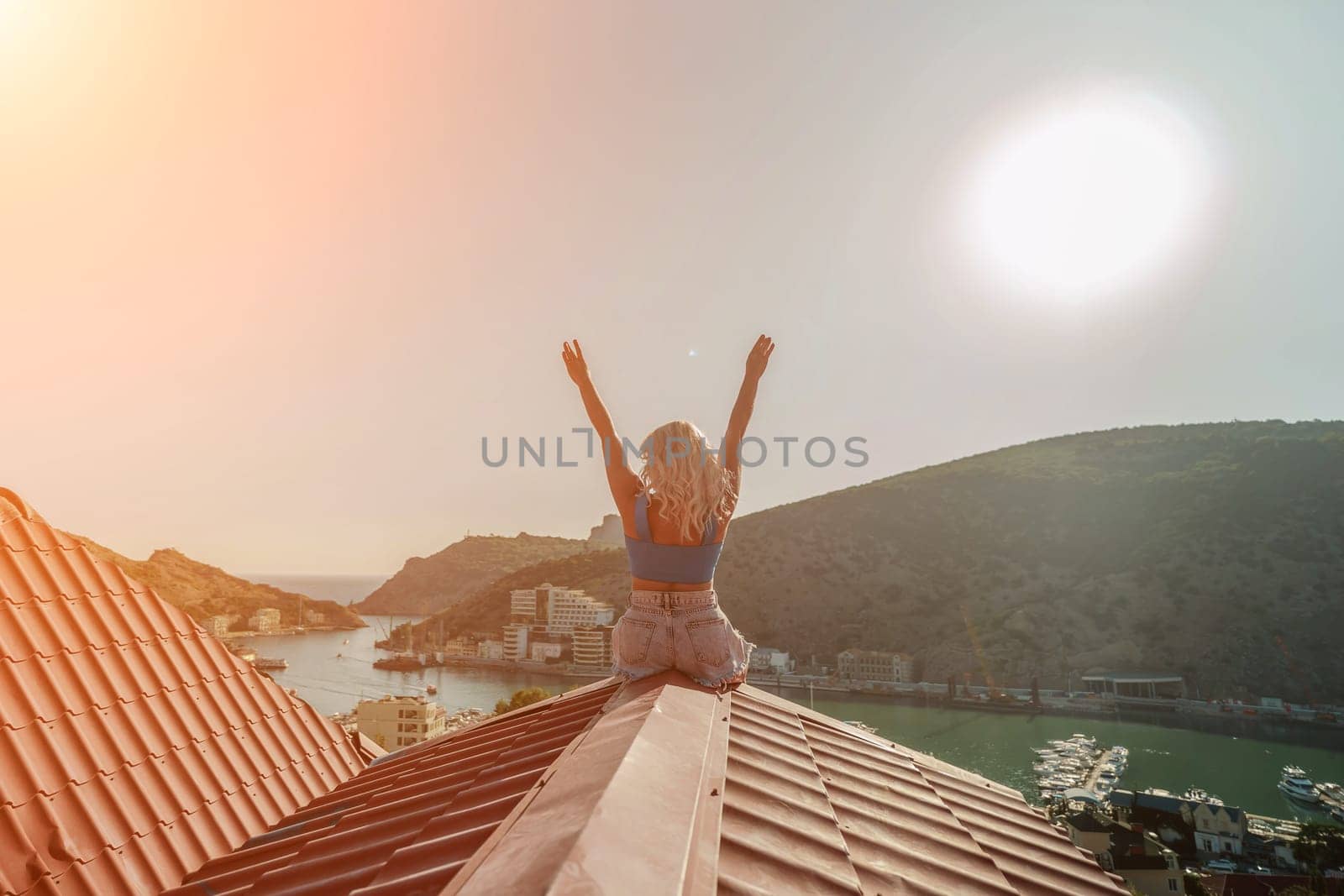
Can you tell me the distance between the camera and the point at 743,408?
9.50 feet

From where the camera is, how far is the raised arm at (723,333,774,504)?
2784 mm

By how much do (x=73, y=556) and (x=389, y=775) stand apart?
85.5 inches

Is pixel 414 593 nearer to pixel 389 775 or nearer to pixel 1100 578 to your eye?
pixel 1100 578

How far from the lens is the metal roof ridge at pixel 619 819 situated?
3.03 feet

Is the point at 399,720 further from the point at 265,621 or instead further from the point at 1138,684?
the point at 1138,684

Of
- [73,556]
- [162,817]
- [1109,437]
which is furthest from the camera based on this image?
[1109,437]

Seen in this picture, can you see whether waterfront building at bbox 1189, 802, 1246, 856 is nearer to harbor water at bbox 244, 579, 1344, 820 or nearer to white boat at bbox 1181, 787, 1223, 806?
white boat at bbox 1181, 787, 1223, 806

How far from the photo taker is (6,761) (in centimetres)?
225

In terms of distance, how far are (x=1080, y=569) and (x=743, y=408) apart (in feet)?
178

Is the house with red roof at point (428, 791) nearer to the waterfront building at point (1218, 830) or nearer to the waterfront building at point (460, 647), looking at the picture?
the waterfront building at point (1218, 830)

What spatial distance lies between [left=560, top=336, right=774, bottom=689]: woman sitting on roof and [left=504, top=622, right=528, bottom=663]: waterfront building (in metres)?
52.7

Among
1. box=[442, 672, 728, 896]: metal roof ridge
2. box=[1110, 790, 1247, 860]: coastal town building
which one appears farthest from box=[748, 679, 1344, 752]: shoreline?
box=[442, 672, 728, 896]: metal roof ridge

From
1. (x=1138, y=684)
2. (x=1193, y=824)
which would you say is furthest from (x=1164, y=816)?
(x=1138, y=684)

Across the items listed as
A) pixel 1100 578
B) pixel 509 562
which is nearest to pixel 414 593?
pixel 509 562
